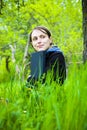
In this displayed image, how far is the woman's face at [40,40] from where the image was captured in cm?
217

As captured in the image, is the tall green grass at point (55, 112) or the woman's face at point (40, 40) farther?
the woman's face at point (40, 40)

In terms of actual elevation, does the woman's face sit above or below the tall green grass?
above

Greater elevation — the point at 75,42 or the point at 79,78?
the point at 79,78

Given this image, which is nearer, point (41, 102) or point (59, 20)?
point (41, 102)

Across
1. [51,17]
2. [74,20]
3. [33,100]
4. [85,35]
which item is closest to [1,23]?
[51,17]

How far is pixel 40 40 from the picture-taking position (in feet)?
7.20

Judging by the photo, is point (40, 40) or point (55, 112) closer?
point (55, 112)

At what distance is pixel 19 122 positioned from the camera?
0.81 meters

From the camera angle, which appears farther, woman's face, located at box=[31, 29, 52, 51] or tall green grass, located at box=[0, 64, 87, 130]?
woman's face, located at box=[31, 29, 52, 51]

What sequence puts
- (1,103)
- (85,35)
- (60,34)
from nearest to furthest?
(1,103) < (85,35) < (60,34)

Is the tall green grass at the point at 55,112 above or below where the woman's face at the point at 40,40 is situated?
below

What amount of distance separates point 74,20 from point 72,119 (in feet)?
70.7

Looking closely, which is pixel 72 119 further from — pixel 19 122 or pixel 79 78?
pixel 79 78

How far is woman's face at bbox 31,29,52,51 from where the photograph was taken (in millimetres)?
2172
